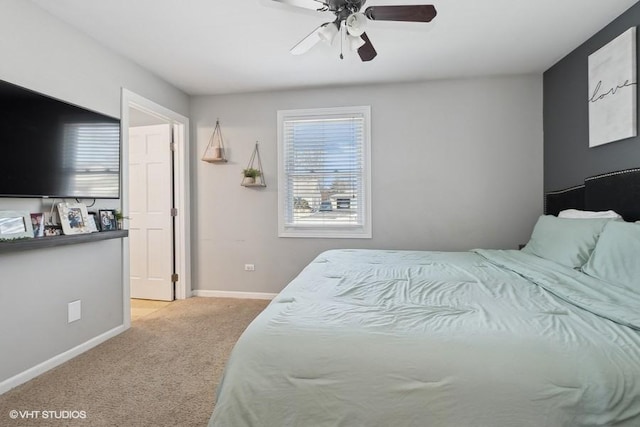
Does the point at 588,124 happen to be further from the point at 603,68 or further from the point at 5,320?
the point at 5,320

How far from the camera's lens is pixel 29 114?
6.55 feet

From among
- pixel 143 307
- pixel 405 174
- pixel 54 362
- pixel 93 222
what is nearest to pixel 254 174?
pixel 93 222

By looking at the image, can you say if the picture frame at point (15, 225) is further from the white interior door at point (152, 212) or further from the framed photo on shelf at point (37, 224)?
the white interior door at point (152, 212)

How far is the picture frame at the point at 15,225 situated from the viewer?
1.85 m

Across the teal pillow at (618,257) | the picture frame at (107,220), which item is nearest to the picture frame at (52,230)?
the picture frame at (107,220)

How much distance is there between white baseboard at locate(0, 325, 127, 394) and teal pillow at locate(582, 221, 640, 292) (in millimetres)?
3550

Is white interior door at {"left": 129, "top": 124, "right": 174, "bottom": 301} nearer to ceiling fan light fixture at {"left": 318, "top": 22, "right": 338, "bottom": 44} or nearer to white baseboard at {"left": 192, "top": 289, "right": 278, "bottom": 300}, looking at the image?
white baseboard at {"left": 192, "top": 289, "right": 278, "bottom": 300}

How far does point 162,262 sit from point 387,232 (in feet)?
9.10

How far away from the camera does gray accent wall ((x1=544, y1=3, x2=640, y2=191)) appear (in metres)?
2.29

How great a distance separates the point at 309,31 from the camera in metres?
2.47

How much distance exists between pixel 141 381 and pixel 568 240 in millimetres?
3001

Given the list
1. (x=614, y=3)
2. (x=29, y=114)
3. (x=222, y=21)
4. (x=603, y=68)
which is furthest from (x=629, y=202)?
(x=29, y=114)

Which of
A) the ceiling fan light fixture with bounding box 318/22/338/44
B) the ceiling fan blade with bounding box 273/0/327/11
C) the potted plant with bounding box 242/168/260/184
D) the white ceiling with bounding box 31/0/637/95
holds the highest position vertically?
the white ceiling with bounding box 31/0/637/95

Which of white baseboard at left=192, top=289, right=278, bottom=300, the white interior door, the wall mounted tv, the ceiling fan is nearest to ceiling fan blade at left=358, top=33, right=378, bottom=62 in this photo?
the ceiling fan
